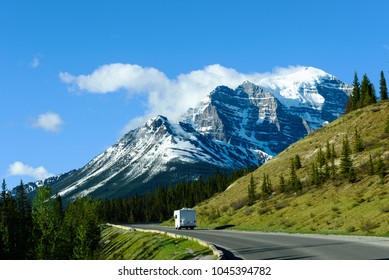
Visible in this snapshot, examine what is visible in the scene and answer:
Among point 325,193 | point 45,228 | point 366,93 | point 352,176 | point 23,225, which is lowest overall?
point 45,228

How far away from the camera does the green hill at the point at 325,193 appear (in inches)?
2437

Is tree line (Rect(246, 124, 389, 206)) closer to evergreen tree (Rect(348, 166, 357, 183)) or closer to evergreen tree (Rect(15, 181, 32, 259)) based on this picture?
evergreen tree (Rect(348, 166, 357, 183))

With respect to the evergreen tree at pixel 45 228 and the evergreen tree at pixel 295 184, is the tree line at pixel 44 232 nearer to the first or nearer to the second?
the evergreen tree at pixel 45 228

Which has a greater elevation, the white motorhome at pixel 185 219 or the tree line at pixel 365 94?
the tree line at pixel 365 94

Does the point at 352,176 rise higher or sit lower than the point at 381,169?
lower

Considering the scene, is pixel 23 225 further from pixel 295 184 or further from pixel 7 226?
pixel 295 184

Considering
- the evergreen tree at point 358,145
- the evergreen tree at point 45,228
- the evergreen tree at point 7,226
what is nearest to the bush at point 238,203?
the evergreen tree at point 358,145

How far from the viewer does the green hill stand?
Answer: 2437 inches

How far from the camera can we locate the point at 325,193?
83688 millimetres

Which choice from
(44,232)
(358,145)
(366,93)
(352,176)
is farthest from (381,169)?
(366,93)

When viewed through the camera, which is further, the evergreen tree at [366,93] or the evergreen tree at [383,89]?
the evergreen tree at [383,89]

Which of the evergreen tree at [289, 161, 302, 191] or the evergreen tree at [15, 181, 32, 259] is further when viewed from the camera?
the evergreen tree at [15, 181, 32, 259]

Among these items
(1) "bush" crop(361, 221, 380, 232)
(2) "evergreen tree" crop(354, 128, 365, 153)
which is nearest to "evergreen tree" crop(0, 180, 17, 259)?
(2) "evergreen tree" crop(354, 128, 365, 153)
